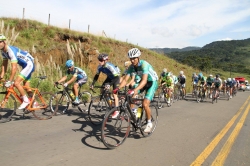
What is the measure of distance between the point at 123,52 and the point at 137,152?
64.9ft

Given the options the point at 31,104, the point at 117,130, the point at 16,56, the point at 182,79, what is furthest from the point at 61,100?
the point at 182,79

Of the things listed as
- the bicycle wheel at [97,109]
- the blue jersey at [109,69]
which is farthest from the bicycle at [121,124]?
the blue jersey at [109,69]

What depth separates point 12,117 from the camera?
6.40 m

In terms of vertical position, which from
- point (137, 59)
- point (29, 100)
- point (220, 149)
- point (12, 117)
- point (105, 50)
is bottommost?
point (220, 149)

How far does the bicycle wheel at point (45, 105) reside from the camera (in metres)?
6.57

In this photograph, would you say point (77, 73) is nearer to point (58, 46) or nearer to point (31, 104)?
point (31, 104)

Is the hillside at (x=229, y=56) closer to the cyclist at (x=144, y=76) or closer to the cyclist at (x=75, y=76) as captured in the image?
the cyclist at (x=75, y=76)

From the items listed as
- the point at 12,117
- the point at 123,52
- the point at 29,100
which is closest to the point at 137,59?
the point at 29,100

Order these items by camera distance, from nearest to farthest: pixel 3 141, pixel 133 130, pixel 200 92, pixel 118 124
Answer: pixel 3 141
pixel 118 124
pixel 133 130
pixel 200 92

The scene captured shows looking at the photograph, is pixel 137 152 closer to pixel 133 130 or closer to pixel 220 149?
pixel 133 130

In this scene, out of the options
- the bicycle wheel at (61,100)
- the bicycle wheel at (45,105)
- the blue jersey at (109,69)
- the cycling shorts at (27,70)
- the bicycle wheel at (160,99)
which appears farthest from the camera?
the bicycle wheel at (160,99)

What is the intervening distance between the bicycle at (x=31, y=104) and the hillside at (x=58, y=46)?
4.39 metres

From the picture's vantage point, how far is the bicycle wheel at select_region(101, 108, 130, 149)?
4.82m

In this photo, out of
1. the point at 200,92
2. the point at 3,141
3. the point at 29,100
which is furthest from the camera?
the point at 200,92
